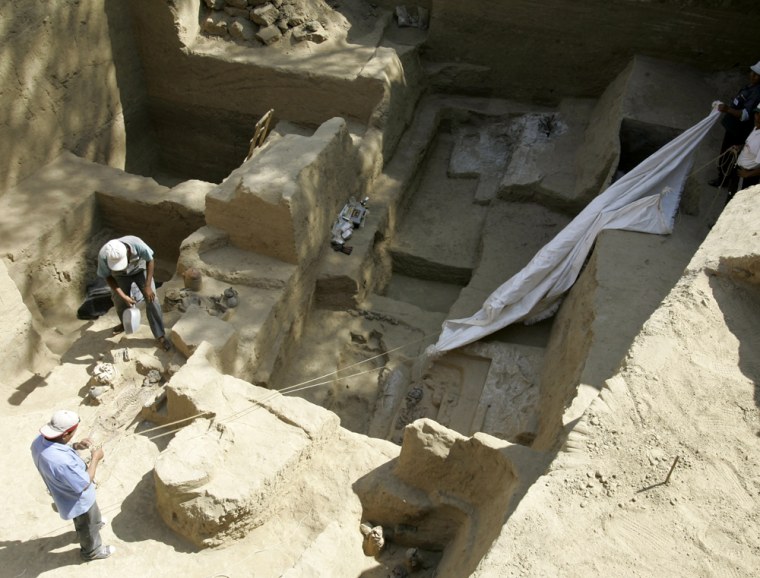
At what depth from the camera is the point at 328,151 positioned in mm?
6352

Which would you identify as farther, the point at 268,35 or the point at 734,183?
the point at 268,35

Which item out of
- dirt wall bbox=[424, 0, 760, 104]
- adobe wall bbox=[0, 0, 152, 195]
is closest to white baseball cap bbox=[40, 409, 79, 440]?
adobe wall bbox=[0, 0, 152, 195]

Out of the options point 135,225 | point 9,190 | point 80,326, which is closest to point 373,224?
point 135,225

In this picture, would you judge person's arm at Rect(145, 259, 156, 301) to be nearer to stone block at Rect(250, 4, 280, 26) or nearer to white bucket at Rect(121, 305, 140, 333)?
white bucket at Rect(121, 305, 140, 333)

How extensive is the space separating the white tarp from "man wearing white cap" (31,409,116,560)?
324cm

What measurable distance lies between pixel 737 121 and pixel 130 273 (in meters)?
5.49

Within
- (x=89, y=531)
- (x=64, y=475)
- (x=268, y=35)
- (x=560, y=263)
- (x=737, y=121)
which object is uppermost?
(x=737, y=121)

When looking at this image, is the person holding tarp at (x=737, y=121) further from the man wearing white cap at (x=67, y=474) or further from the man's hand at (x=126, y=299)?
the man wearing white cap at (x=67, y=474)

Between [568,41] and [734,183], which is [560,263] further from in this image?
[568,41]

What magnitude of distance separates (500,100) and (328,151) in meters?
3.86

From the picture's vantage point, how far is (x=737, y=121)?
20.4 feet

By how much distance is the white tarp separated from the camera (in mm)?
6016

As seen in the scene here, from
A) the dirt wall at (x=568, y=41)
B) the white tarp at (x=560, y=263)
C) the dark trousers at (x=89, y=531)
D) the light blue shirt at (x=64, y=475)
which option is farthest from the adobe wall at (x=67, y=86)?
the white tarp at (x=560, y=263)

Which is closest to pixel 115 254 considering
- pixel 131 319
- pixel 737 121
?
pixel 131 319
